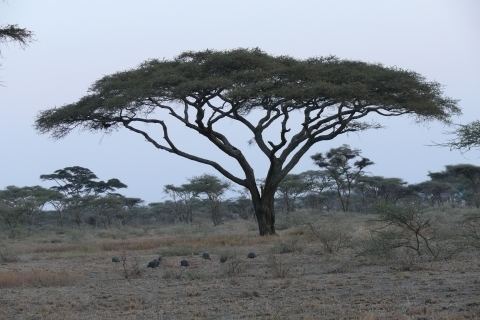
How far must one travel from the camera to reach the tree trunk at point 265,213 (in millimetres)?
20484

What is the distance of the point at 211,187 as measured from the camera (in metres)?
44.0

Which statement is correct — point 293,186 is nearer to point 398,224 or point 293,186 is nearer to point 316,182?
point 316,182

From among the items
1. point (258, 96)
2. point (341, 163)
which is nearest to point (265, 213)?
point (258, 96)

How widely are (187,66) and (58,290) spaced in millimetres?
12141

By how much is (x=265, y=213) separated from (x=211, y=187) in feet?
77.5

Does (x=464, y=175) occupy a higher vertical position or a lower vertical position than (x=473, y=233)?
higher

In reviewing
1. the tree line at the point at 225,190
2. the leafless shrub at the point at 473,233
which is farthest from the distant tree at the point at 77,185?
the leafless shrub at the point at 473,233

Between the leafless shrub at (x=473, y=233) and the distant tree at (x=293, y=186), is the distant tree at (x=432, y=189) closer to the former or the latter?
the distant tree at (x=293, y=186)

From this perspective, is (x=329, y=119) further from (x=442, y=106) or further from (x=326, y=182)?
(x=326, y=182)

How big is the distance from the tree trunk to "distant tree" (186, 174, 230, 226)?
22.9m

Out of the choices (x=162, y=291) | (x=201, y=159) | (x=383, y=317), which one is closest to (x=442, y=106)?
(x=201, y=159)

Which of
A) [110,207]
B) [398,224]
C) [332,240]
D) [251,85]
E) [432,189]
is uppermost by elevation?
[251,85]

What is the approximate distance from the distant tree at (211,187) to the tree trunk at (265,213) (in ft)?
75.1

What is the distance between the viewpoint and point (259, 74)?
19.9 metres
